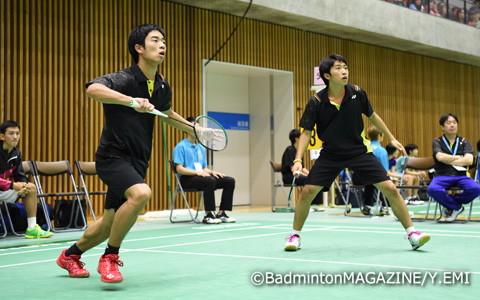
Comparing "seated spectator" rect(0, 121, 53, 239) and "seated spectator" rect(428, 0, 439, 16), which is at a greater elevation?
"seated spectator" rect(428, 0, 439, 16)

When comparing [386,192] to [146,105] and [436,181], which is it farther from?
[436,181]

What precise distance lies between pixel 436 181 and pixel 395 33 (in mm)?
7966

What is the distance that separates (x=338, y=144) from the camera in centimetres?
559

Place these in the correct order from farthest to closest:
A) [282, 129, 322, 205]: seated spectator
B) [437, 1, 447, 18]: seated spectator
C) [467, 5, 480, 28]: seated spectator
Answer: [467, 5, 480, 28]: seated spectator, [437, 1, 447, 18]: seated spectator, [282, 129, 322, 205]: seated spectator

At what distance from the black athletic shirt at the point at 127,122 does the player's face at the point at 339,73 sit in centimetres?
213

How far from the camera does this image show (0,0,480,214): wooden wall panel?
33.6ft

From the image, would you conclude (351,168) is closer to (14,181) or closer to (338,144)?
(338,144)

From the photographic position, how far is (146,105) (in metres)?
3.67

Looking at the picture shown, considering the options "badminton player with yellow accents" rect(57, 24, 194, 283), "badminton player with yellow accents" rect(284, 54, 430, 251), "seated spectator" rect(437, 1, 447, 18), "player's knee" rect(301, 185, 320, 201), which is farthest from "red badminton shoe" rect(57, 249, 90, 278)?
"seated spectator" rect(437, 1, 447, 18)

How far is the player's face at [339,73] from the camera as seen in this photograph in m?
5.58

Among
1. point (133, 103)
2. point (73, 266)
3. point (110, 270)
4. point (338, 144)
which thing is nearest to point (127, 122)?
point (133, 103)

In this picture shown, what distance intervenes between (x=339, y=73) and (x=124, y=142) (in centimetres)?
241

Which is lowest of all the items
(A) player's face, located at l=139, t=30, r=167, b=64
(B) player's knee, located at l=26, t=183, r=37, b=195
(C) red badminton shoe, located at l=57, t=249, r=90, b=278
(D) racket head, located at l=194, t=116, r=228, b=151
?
(C) red badminton shoe, located at l=57, t=249, r=90, b=278

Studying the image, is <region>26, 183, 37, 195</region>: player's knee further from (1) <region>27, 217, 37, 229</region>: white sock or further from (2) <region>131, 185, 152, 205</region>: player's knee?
(2) <region>131, 185, 152, 205</region>: player's knee
